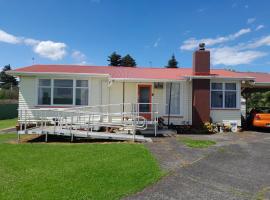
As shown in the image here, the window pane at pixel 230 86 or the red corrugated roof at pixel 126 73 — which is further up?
the red corrugated roof at pixel 126 73

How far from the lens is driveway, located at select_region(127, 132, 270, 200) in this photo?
15.9 feet

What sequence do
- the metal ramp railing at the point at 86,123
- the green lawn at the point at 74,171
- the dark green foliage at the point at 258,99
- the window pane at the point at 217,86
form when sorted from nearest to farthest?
the green lawn at the point at 74,171
the metal ramp railing at the point at 86,123
the window pane at the point at 217,86
the dark green foliage at the point at 258,99

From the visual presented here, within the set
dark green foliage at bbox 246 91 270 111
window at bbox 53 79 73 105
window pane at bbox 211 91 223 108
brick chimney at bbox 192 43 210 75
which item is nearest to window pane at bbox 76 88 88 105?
window at bbox 53 79 73 105

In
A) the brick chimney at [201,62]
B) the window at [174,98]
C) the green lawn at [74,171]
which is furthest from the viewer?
the brick chimney at [201,62]

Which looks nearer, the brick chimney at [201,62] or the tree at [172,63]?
the brick chimney at [201,62]

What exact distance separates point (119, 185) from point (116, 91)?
9518 millimetres

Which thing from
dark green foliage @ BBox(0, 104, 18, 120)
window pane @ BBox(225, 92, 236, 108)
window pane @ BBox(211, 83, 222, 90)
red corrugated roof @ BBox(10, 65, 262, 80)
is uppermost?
red corrugated roof @ BBox(10, 65, 262, 80)

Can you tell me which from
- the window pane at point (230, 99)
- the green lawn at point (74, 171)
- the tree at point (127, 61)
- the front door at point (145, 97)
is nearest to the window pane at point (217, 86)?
the window pane at point (230, 99)

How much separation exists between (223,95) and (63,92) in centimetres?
887

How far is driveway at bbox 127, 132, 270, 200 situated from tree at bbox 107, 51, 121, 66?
48930 mm

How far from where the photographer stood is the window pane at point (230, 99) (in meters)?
14.3

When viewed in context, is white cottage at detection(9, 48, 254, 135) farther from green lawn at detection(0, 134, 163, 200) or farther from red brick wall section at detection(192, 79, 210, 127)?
green lawn at detection(0, 134, 163, 200)

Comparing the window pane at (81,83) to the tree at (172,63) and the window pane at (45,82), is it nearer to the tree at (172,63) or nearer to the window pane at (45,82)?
the window pane at (45,82)

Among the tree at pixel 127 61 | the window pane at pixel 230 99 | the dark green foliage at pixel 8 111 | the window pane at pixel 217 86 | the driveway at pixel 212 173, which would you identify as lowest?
the driveway at pixel 212 173
